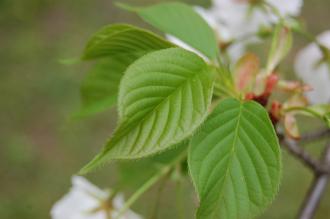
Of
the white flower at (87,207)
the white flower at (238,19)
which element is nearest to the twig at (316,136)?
the white flower at (238,19)

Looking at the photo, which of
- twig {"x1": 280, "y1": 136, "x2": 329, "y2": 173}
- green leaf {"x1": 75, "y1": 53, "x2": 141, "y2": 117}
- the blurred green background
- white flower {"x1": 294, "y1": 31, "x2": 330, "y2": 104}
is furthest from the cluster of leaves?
the blurred green background

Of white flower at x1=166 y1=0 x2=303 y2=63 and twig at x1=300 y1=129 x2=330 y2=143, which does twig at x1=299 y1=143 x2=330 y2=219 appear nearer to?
twig at x1=300 y1=129 x2=330 y2=143

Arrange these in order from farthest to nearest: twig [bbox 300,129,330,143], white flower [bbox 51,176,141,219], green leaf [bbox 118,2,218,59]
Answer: twig [bbox 300,129,330,143] < white flower [bbox 51,176,141,219] < green leaf [bbox 118,2,218,59]

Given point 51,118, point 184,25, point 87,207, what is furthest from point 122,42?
point 51,118

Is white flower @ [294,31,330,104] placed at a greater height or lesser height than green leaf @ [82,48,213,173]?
lesser

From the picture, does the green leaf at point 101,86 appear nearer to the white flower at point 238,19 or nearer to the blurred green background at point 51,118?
the white flower at point 238,19

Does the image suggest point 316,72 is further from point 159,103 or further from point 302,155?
point 159,103
